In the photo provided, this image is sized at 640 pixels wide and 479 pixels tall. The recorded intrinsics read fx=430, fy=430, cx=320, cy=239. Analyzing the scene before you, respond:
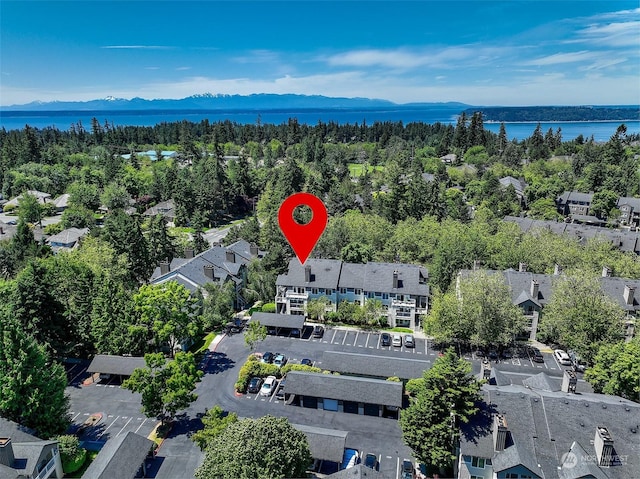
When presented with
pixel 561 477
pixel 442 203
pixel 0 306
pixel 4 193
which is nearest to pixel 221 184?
pixel 442 203

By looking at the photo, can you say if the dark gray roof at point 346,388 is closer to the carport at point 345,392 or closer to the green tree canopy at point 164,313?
the carport at point 345,392

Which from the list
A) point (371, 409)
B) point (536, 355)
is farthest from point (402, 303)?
point (371, 409)

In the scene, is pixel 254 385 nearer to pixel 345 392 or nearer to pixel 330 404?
pixel 330 404

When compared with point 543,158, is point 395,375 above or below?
below

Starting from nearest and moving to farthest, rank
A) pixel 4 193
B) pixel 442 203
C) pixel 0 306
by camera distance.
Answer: pixel 0 306 < pixel 442 203 < pixel 4 193

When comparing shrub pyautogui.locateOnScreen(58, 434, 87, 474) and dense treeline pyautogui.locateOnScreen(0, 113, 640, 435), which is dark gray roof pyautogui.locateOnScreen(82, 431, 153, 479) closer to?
shrub pyautogui.locateOnScreen(58, 434, 87, 474)

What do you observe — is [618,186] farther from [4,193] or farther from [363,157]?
[4,193]
